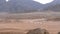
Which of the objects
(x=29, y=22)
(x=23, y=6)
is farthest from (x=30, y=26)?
(x=23, y=6)

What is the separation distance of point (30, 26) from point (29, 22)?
0.10 ft

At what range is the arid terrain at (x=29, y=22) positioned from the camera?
2.77ft

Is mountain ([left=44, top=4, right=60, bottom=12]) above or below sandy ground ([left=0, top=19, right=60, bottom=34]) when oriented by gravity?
above

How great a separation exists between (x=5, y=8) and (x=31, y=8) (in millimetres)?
177

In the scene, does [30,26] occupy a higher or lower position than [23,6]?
lower

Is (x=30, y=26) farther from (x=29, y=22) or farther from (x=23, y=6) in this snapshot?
(x=23, y=6)

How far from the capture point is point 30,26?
2.81 feet

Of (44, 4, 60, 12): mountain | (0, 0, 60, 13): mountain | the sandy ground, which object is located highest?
(0, 0, 60, 13): mountain

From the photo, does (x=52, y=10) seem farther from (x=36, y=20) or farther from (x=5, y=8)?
(x=5, y=8)

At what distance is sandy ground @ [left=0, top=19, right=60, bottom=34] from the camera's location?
84cm

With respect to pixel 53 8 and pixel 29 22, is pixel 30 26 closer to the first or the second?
pixel 29 22

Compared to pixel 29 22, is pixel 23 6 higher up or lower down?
higher up

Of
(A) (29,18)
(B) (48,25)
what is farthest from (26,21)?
(B) (48,25)

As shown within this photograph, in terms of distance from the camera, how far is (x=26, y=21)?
2.86 feet
